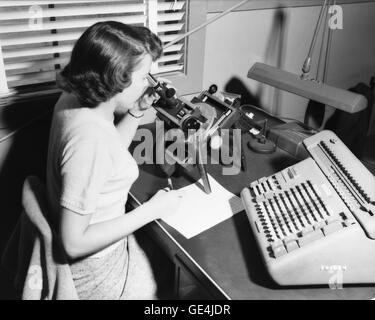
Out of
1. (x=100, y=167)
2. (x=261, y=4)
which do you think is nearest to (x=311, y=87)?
(x=261, y=4)

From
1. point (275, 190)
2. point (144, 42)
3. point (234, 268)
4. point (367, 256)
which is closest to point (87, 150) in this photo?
point (144, 42)

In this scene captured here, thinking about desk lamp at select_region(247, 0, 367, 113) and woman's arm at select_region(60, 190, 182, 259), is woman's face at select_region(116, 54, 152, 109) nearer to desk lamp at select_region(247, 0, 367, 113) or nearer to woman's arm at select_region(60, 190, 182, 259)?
woman's arm at select_region(60, 190, 182, 259)

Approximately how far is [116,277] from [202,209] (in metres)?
0.34

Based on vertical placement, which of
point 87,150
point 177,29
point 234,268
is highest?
point 177,29

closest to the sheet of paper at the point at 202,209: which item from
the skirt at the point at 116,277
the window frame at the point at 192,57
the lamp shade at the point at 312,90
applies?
the skirt at the point at 116,277

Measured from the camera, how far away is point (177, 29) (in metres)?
1.84

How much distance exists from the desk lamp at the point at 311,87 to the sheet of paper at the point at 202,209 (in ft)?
1.80

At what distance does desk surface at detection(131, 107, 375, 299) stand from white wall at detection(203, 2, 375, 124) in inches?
35.7

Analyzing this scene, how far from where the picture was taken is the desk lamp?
1.46 metres

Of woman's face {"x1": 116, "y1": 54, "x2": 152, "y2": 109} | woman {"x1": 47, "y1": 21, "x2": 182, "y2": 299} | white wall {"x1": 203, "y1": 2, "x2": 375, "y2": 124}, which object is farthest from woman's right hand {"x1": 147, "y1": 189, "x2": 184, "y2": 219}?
white wall {"x1": 203, "y1": 2, "x2": 375, "y2": 124}

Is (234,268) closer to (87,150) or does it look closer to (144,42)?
(87,150)

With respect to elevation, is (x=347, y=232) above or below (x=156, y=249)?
above

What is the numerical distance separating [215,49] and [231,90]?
259 mm

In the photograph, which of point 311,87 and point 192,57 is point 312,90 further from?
point 192,57
